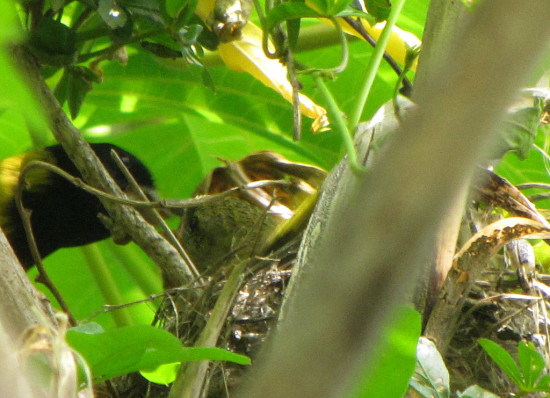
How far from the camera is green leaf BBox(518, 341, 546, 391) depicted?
2.52 ft

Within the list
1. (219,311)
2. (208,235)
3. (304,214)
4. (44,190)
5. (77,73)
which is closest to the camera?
(219,311)

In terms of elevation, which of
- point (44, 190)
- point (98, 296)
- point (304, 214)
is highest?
point (304, 214)

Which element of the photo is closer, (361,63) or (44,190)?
(44,190)

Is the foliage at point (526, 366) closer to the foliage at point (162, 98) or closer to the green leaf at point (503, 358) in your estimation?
the green leaf at point (503, 358)

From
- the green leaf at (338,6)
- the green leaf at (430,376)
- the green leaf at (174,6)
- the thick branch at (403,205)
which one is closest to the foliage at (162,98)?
the green leaf at (174,6)

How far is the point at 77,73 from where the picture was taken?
1.16m

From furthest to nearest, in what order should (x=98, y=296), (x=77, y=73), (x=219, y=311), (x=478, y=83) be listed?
(x=98, y=296) < (x=77, y=73) < (x=219, y=311) < (x=478, y=83)

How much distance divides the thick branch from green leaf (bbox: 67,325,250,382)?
1.63ft

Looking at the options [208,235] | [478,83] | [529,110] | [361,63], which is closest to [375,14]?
[529,110]

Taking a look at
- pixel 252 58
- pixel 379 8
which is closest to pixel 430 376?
pixel 379 8

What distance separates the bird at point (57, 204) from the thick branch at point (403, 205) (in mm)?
1185

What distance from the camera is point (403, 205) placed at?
0.57ft

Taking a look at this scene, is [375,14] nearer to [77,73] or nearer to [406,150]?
[77,73]

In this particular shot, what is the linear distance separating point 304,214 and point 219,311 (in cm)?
22
